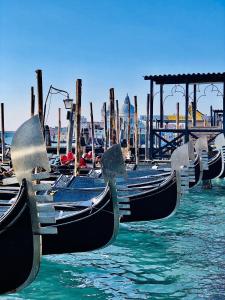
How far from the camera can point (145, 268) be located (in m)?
7.17

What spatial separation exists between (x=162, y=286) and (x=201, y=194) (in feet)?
A: 28.0

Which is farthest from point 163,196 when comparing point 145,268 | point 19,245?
point 19,245

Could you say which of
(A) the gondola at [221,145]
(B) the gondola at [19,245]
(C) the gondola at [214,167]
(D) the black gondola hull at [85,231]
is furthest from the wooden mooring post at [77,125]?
(B) the gondola at [19,245]

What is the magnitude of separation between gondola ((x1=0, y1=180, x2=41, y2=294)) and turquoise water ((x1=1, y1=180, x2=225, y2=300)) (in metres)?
1.21

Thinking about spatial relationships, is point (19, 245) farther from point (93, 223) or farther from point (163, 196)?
point (163, 196)

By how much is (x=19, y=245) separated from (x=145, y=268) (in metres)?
2.79

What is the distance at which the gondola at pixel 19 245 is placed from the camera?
15.2 feet

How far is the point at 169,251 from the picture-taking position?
8.09 metres

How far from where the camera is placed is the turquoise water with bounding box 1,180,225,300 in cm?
615

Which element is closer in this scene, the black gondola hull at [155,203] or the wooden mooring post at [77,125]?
the black gondola hull at [155,203]

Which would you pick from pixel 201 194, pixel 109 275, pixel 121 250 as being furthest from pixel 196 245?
pixel 201 194

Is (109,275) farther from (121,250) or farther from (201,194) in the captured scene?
(201,194)

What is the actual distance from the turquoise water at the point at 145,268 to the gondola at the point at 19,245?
1.21 m

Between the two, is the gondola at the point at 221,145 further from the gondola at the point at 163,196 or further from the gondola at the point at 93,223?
the gondola at the point at 93,223
